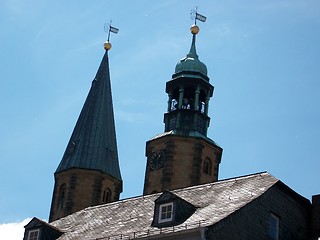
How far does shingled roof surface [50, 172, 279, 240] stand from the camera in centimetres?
3603

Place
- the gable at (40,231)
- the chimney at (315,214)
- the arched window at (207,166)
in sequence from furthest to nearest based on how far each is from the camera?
the arched window at (207,166)
the gable at (40,231)
the chimney at (315,214)

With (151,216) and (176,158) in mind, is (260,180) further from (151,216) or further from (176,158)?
(176,158)

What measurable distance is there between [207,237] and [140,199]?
9.80m

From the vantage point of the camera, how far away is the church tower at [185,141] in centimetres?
6519

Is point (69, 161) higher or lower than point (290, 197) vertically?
higher

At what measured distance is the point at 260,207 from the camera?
37219 mm

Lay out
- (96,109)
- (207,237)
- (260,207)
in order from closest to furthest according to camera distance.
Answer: (207,237) → (260,207) → (96,109)

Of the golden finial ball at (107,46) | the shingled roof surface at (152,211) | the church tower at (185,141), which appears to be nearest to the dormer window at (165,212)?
the shingled roof surface at (152,211)

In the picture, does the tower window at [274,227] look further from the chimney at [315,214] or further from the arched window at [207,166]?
the arched window at [207,166]

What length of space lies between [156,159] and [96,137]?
907cm

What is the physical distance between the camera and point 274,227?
126 feet

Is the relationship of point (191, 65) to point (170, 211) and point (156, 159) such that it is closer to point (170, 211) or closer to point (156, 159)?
point (156, 159)

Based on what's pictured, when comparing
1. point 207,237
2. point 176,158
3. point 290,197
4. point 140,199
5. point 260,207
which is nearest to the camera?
point 207,237

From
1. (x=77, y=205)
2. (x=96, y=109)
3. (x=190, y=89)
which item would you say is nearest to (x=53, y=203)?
(x=77, y=205)
